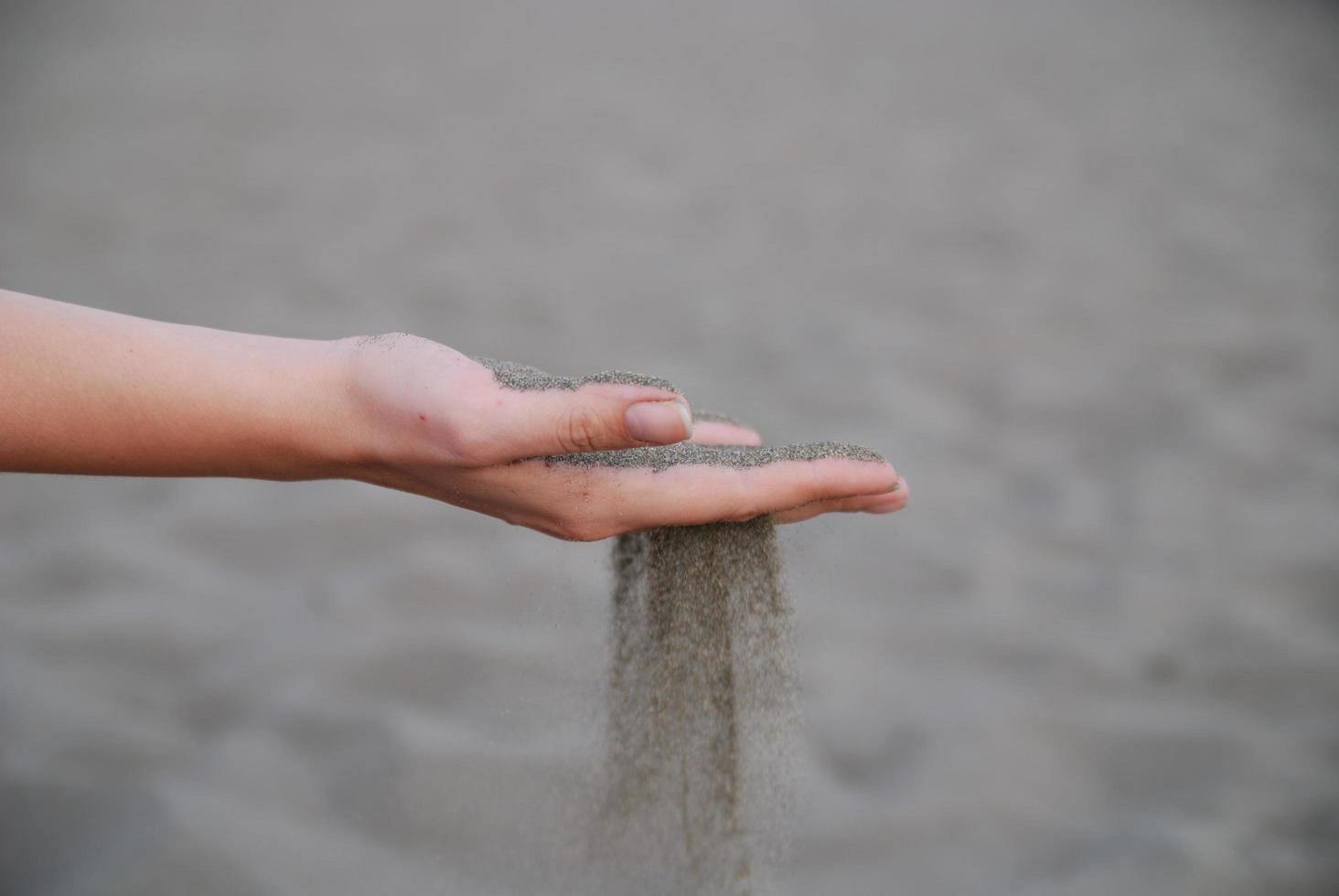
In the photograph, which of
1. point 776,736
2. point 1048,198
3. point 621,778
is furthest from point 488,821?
point 1048,198

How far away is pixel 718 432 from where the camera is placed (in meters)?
1.86

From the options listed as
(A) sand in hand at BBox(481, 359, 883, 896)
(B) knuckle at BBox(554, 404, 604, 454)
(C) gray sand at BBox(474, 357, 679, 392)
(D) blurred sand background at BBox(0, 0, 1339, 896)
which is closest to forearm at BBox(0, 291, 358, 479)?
(C) gray sand at BBox(474, 357, 679, 392)

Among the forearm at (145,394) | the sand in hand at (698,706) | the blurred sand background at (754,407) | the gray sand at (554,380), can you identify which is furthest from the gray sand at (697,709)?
the forearm at (145,394)

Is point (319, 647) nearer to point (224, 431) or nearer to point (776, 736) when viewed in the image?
point (224, 431)

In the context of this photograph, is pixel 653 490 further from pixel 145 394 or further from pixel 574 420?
pixel 145 394

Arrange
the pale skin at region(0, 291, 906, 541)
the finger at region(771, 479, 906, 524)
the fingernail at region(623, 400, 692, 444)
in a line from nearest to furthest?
the fingernail at region(623, 400, 692, 444) → the pale skin at region(0, 291, 906, 541) → the finger at region(771, 479, 906, 524)

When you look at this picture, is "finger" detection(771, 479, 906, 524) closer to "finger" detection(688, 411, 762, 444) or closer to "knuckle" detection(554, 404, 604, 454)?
"finger" detection(688, 411, 762, 444)

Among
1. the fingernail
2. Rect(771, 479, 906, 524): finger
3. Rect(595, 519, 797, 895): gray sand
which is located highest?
Rect(771, 479, 906, 524): finger

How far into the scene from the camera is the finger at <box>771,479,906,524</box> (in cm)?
162

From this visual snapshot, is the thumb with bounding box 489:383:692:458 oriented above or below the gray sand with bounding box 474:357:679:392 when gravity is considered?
below

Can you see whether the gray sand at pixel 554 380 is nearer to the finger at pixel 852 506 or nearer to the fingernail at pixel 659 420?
the fingernail at pixel 659 420

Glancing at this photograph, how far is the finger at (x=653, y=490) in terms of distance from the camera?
1.45 meters

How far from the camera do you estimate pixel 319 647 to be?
2135 millimetres

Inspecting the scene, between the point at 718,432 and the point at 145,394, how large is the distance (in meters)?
0.86
